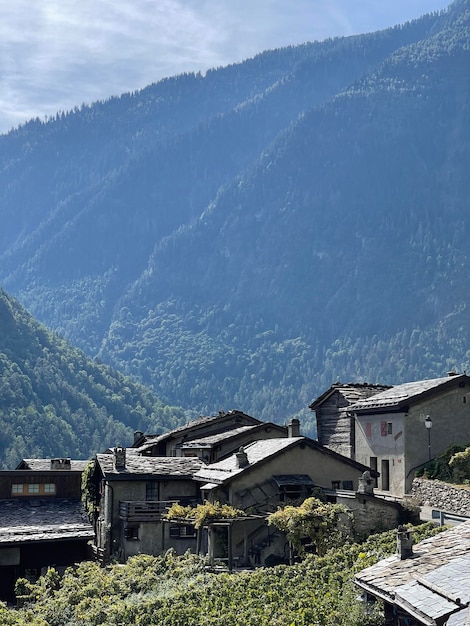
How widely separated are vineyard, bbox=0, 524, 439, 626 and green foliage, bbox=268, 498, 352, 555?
1.57 metres

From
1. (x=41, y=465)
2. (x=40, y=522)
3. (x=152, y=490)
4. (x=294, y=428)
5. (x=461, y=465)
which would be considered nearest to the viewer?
(x=461, y=465)

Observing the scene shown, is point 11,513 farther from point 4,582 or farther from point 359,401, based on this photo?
point 359,401

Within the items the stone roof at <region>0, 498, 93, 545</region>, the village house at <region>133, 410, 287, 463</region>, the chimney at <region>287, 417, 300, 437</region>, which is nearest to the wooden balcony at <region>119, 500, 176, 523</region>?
the stone roof at <region>0, 498, 93, 545</region>

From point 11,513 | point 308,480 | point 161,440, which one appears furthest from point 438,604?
point 161,440

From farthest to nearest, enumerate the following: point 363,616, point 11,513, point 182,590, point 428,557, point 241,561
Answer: point 11,513 → point 241,561 → point 182,590 → point 363,616 → point 428,557

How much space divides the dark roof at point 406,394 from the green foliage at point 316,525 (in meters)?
12.5

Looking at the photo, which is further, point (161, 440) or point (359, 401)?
point (161, 440)

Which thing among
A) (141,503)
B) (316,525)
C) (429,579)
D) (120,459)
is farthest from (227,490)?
(429,579)

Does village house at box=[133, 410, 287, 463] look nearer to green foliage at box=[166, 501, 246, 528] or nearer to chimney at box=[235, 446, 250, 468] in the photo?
chimney at box=[235, 446, 250, 468]

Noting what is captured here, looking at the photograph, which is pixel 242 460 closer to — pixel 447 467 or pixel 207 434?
pixel 447 467

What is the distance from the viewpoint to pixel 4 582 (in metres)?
60.7

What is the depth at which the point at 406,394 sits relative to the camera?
5931 centimetres

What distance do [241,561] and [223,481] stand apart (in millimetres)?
4618

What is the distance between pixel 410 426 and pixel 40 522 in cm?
2470
